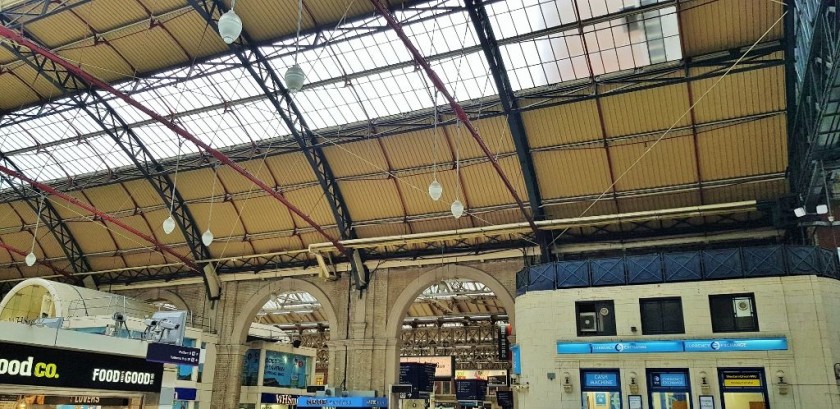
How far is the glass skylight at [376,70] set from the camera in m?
22.4

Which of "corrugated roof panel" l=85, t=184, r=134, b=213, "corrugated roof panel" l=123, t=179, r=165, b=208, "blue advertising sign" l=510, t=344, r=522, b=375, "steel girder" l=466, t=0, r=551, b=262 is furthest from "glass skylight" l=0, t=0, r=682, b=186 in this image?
"blue advertising sign" l=510, t=344, r=522, b=375

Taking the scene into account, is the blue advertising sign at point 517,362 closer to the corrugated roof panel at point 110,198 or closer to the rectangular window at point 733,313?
A: the rectangular window at point 733,313

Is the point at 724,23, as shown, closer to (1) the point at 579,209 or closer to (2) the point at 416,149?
(1) the point at 579,209

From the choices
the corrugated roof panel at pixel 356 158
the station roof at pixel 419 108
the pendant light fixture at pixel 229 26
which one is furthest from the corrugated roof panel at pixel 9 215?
the pendant light fixture at pixel 229 26

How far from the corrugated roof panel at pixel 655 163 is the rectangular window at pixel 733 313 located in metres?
6.00

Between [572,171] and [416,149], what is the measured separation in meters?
7.31

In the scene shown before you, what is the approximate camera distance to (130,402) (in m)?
15.1

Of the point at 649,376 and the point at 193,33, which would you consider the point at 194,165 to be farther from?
the point at 649,376

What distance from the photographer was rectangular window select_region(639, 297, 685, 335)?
22.5 m

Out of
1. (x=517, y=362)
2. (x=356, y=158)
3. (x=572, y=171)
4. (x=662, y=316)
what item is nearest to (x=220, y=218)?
(x=356, y=158)

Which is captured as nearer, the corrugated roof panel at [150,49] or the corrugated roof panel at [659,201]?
the corrugated roof panel at [150,49]

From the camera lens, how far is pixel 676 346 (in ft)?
71.7

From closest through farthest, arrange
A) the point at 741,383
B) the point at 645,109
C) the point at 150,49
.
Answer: the point at 741,383, the point at 645,109, the point at 150,49

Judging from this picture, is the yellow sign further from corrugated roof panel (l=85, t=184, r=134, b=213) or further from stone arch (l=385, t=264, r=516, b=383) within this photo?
corrugated roof panel (l=85, t=184, r=134, b=213)
